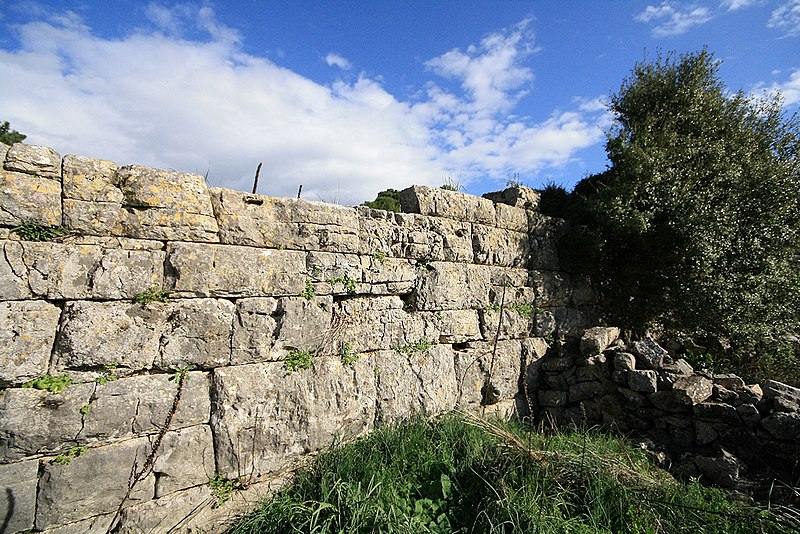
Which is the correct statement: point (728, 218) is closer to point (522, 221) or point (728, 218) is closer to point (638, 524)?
point (522, 221)

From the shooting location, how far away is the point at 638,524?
3.10m

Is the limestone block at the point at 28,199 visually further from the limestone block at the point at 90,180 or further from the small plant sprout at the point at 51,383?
the small plant sprout at the point at 51,383

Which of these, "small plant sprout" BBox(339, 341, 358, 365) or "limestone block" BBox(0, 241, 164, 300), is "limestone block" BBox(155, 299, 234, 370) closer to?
"limestone block" BBox(0, 241, 164, 300)

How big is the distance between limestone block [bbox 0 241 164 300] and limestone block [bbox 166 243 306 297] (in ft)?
0.51

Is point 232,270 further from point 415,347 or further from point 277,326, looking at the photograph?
point 415,347

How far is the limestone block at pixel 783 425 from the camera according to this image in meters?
3.94

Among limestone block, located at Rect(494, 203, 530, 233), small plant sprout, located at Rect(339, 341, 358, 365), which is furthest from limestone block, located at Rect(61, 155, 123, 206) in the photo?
limestone block, located at Rect(494, 203, 530, 233)

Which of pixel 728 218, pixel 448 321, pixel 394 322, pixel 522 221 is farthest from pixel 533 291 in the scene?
pixel 728 218

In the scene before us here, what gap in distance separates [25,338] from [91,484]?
113 cm

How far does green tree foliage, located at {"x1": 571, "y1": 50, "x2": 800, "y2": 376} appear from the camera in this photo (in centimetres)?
565

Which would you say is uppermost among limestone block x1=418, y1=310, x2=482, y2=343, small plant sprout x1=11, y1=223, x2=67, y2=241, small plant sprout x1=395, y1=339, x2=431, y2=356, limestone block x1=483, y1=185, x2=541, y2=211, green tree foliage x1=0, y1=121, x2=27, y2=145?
green tree foliage x1=0, y1=121, x2=27, y2=145

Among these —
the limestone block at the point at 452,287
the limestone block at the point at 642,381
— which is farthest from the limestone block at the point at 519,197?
the limestone block at the point at 642,381

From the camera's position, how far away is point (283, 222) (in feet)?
12.9

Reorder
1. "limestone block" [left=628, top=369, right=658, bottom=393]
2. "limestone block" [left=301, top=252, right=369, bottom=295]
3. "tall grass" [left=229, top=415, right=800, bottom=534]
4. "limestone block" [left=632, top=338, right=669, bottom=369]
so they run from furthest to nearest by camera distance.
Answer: "limestone block" [left=632, top=338, right=669, bottom=369], "limestone block" [left=628, top=369, right=658, bottom=393], "limestone block" [left=301, top=252, right=369, bottom=295], "tall grass" [left=229, top=415, right=800, bottom=534]
